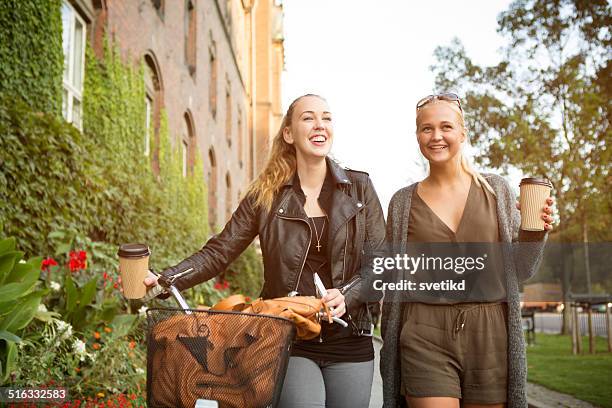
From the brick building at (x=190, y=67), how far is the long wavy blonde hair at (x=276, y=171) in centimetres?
22

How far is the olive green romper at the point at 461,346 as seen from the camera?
8.96 ft

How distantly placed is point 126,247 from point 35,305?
2596 millimetres

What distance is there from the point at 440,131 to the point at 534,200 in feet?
1.88

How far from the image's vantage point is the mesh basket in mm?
2092

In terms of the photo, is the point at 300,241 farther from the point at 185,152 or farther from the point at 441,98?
the point at 185,152

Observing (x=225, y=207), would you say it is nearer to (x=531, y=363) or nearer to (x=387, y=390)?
(x=531, y=363)

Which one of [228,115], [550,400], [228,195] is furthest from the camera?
[228,115]

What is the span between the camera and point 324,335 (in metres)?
2.95

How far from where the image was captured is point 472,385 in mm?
2746

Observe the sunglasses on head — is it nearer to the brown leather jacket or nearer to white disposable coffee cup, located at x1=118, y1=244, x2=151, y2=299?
the brown leather jacket

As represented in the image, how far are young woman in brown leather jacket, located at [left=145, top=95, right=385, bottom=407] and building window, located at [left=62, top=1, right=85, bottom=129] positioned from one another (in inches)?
287

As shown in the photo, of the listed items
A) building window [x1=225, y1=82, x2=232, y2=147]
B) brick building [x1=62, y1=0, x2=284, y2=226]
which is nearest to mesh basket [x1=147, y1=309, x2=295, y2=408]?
brick building [x1=62, y1=0, x2=284, y2=226]

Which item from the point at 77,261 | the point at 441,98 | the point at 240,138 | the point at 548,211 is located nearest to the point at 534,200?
the point at 548,211

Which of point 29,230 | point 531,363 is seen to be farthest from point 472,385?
point 531,363
